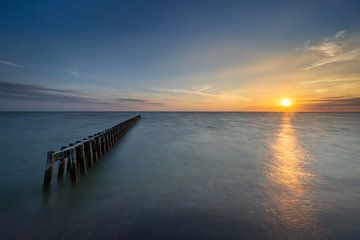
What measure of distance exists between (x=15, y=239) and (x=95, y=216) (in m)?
1.60

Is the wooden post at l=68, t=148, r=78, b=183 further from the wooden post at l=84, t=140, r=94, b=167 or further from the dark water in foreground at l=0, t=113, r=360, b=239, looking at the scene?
the wooden post at l=84, t=140, r=94, b=167

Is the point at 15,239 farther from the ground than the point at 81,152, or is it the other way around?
the point at 81,152

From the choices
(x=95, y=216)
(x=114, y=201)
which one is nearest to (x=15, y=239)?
(x=95, y=216)

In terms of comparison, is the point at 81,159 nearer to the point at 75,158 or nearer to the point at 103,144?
the point at 75,158

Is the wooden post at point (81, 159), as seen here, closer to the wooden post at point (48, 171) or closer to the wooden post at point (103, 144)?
the wooden post at point (48, 171)

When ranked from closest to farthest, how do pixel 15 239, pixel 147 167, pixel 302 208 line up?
1. pixel 15 239
2. pixel 302 208
3. pixel 147 167

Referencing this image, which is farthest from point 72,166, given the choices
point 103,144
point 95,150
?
point 103,144

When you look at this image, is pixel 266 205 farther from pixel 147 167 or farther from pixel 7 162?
pixel 7 162

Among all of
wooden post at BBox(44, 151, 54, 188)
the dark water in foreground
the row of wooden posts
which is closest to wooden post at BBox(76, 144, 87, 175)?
the row of wooden posts

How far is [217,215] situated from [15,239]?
14.9ft

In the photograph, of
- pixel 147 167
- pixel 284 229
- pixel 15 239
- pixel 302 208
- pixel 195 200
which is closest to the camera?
pixel 15 239

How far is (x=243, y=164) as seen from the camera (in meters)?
11.3

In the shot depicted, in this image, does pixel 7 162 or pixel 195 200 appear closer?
pixel 195 200

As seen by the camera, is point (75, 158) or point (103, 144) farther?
point (103, 144)
